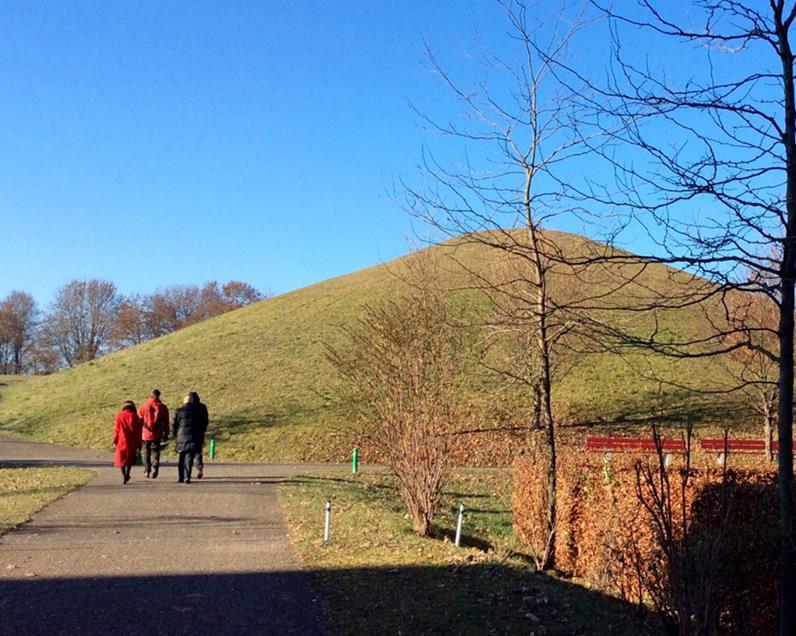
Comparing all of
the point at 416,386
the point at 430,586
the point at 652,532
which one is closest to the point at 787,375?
the point at 652,532

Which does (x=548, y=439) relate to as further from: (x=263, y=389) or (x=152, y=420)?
(x=263, y=389)

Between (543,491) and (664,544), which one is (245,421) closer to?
(543,491)

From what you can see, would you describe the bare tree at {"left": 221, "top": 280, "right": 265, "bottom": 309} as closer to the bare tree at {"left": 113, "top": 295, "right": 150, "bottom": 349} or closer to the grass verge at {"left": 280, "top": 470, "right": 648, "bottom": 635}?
the bare tree at {"left": 113, "top": 295, "right": 150, "bottom": 349}

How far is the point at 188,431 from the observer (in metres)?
16.2

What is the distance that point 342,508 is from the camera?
13711mm

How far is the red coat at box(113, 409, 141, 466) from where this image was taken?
16.2 m

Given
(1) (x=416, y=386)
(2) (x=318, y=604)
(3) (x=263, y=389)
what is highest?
(3) (x=263, y=389)

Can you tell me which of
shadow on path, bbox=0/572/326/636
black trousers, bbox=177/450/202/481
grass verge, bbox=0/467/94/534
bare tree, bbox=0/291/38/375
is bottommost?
shadow on path, bbox=0/572/326/636

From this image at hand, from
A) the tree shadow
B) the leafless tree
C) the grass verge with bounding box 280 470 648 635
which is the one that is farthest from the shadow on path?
the leafless tree

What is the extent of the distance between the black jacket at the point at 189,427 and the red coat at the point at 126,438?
0.85 metres

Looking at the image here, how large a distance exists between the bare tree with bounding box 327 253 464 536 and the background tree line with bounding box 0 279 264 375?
8582 cm

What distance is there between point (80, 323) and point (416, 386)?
90562 millimetres

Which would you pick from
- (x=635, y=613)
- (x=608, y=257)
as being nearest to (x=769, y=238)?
(x=608, y=257)

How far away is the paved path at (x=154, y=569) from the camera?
21.9 ft
